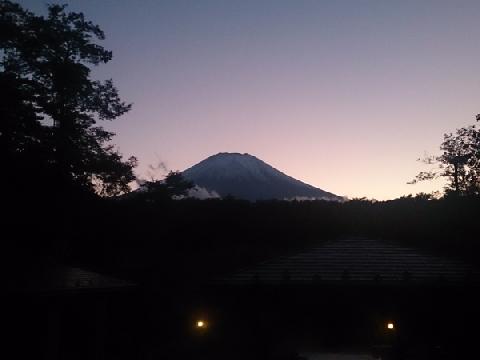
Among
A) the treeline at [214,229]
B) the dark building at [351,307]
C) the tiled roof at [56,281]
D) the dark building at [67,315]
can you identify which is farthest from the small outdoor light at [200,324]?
the tiled roof at [56,281]

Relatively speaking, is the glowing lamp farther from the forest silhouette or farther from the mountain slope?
the mountain slope

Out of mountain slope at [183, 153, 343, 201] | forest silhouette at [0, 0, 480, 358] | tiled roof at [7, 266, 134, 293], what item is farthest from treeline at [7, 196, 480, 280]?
mountain slope at [183, 153, 343, 201]

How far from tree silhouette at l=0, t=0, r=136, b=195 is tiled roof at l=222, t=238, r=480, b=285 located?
766 cm

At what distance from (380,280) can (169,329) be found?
21.0 ft

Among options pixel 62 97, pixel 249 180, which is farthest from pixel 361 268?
pixel 249 180

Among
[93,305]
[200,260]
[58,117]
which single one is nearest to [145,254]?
[200,260]

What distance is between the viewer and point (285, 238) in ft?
55.0

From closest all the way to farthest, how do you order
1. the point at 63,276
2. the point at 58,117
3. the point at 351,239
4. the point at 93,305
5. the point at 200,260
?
the point at 63,276 → the point at 93,305 → the point at 200,260 → the point at 351,239 → the point at 58,117

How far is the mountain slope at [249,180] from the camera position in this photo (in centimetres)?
4981

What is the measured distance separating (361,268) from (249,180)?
41323 millimetres

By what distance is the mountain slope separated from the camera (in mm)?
49812

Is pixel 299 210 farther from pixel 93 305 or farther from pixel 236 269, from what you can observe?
pixel 93 305

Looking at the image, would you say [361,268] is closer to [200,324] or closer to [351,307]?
[351,307]

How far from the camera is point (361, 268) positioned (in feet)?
46.1
